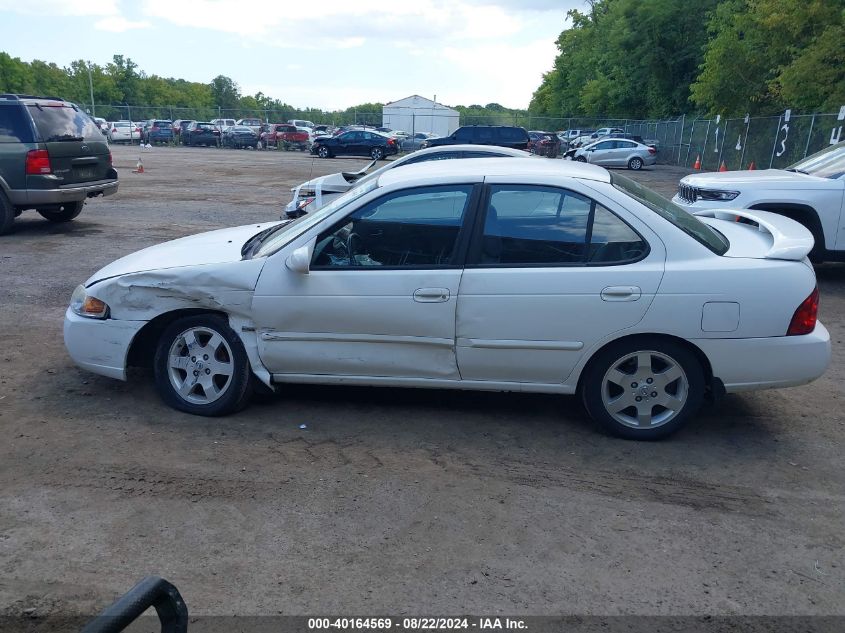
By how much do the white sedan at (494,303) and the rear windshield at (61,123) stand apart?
7.86 meters

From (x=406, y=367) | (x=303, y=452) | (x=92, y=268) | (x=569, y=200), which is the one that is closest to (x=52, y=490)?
(x=303, y=452)

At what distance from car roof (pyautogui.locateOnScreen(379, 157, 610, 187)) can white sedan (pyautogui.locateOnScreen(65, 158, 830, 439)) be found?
3 centimetres

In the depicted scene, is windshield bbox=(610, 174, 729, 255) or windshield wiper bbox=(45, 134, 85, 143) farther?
windshield wiper bbox=(45, 134, 85, 143)

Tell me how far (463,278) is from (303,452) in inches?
56.0

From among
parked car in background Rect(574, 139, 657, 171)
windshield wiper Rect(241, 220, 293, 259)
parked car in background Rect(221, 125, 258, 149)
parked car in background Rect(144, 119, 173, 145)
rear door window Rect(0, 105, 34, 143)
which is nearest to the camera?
windshield wiper Rect(241, 220, 293, 259)

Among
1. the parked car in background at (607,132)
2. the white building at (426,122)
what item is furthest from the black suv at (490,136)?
the white building at (426,122)

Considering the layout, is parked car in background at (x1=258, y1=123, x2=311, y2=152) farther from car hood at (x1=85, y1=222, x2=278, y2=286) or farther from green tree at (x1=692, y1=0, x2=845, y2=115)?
car hood at (x1=85, y1=222, x2=278, y2=286)

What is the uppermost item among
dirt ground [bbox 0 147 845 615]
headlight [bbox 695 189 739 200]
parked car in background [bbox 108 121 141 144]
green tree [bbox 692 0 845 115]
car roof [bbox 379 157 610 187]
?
green tree [bbox 692 0 845 115]

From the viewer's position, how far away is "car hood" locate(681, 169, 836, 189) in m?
9.01

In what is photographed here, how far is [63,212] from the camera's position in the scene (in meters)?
13.3

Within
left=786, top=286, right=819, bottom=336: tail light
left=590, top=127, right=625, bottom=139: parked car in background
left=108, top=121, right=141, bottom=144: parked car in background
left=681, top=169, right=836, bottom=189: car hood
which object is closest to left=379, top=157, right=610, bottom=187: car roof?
left=786, top=286, right=819, bottom=336: tail light

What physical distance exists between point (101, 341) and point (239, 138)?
1831 inches

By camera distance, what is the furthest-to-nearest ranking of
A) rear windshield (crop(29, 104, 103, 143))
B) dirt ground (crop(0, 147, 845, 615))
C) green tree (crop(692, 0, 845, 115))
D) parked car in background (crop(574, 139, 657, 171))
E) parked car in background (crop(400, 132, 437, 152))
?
parked car in background (crop(400, 132, 437, 152)) → parked car in background (crop(574, 139, 657, 171)) → green tree (crop(692, 0, 845, 115)) → rear windshield (crop(29, 104, 103, 143)) → dirt ground (crop(0, 147, 845, 615))

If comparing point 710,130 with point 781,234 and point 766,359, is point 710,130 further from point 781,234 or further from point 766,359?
point 766,359
